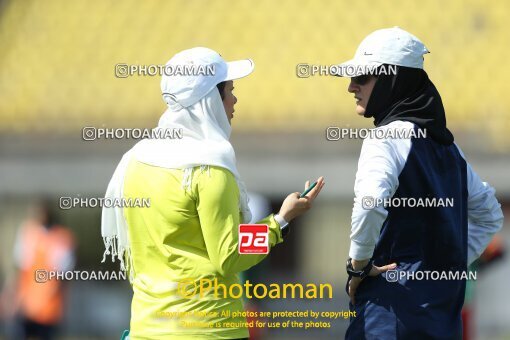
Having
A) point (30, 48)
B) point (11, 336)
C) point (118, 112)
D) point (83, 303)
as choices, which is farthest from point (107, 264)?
point (30, 48)

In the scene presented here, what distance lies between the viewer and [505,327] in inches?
304

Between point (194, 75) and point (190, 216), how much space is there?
0.46 meters

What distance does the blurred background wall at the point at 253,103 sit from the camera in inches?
304

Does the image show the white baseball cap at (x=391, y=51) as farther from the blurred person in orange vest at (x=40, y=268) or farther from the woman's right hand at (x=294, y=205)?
the blurred person in orange vest at (x=40, y=268)

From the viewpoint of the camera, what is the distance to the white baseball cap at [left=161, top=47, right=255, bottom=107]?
10.3 ft

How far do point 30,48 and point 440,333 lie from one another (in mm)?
6977

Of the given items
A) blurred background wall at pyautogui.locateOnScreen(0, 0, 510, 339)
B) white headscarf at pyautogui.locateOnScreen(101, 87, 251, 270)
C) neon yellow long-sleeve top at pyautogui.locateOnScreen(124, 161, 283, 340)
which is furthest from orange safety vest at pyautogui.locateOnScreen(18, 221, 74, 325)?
neon yellow long-sleeve top at pyautogui.locateOnScreen(124, 161, 283, 340)

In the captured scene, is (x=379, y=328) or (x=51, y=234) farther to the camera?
(x=51, y=234)

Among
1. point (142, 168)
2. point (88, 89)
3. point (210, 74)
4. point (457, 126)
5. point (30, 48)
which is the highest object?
point (30, 48)

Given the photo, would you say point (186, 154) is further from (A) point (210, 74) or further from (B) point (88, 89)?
(B) point (88, 89)

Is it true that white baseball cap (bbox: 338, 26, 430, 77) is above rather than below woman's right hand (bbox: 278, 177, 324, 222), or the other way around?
above

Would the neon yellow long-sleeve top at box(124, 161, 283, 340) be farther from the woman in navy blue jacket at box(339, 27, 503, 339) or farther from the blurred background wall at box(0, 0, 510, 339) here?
the blurred background wall at box(0, 0, 510, 339)

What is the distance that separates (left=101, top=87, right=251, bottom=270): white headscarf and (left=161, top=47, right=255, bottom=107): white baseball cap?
2 cm

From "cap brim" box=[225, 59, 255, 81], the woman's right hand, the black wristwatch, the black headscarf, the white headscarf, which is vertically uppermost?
"cap brim" box=[225, 59, 255, 81]
